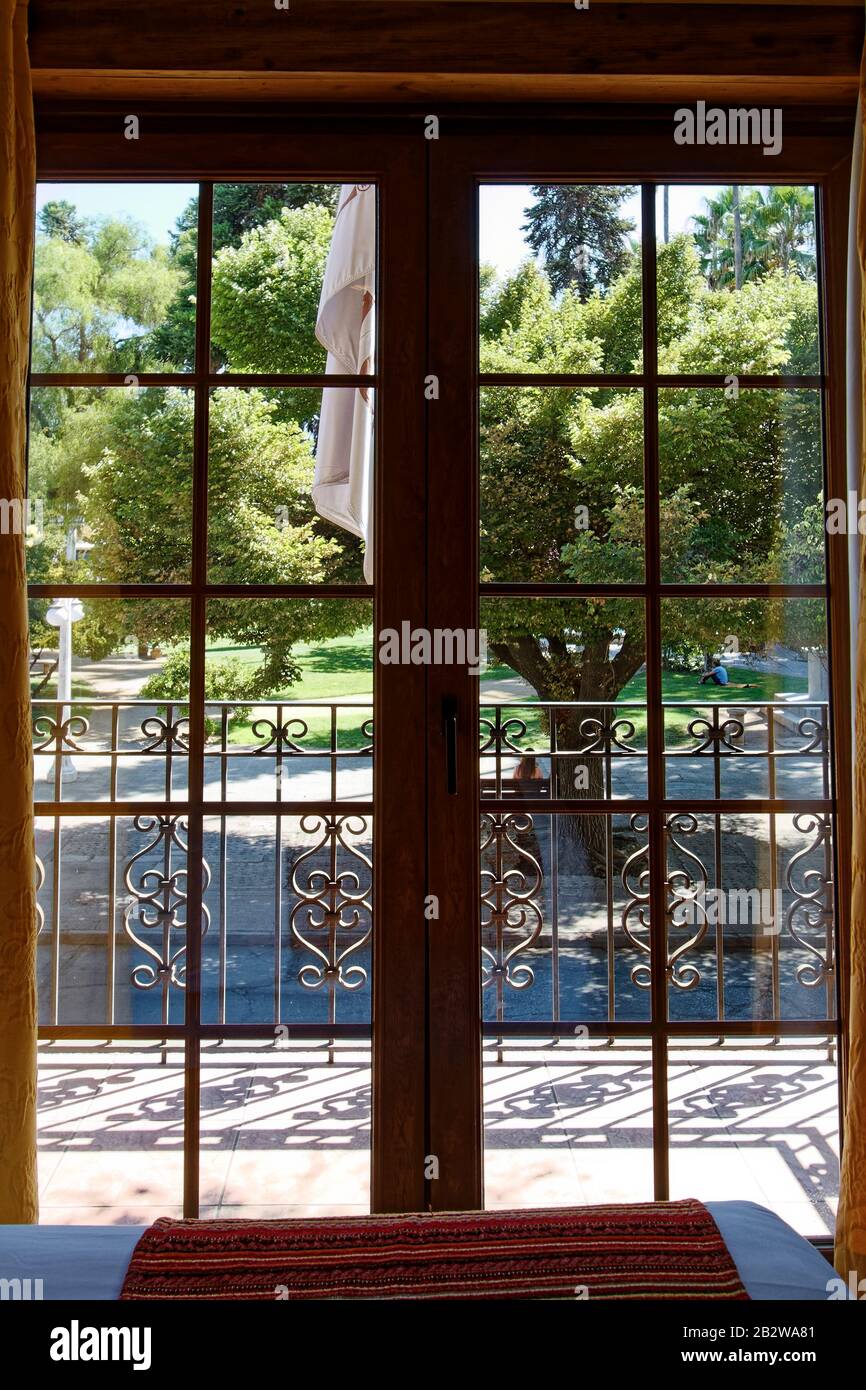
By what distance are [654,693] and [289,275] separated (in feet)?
3.90

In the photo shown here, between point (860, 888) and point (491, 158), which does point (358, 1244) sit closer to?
point (860, 888)

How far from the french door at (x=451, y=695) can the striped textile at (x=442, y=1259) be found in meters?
0.95

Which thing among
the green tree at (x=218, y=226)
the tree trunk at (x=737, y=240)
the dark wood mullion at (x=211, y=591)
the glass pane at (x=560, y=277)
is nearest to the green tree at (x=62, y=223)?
the green tree at (x=218, y=226)

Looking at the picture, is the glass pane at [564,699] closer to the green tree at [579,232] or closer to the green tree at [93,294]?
the green tree at [579,232]

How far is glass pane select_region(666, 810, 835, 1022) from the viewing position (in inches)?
89.9

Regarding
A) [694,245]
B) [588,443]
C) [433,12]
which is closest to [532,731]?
[588,443]

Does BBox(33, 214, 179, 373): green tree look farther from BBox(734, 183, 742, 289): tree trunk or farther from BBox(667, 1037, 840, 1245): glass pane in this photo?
BBox(667, 1037, 840, 1245): glass pane

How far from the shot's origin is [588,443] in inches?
90.5

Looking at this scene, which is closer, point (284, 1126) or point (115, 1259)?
point (115, 1259)

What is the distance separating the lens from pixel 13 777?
1.99 metres

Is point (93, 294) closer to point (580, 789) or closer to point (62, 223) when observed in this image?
point (62, 223)

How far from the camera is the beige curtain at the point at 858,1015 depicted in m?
2.04

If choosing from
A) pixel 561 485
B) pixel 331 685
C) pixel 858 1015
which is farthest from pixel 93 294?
pixel 858 1015

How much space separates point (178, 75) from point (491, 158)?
2.13 ft
